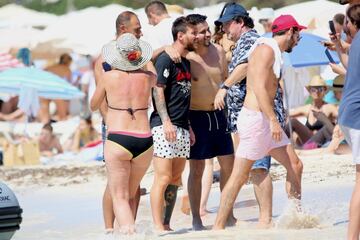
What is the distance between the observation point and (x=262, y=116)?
8.05 metres

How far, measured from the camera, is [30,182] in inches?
589

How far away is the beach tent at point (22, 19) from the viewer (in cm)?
3394

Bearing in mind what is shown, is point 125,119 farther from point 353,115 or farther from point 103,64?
point 353,115

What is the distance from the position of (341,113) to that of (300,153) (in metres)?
7.64

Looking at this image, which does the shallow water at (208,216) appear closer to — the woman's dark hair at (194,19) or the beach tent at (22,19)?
the woman's dark hair at (194,19)

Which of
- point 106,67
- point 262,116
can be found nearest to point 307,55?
point 262,116

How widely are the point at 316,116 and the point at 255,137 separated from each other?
785cm

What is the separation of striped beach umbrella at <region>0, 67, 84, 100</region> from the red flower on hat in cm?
1167

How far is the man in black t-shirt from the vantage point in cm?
846

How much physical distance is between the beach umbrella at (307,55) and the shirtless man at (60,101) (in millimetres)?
8219

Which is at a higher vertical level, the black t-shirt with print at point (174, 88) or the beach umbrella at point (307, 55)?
the black t-shirt with print at point (174, 88)

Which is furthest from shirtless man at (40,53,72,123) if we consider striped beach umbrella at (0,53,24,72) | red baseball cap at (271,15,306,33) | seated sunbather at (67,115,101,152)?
red baseball cap at (271,15,306,33)

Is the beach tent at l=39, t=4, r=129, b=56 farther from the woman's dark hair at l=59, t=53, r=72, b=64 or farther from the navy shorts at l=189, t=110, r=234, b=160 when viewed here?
the navy shorts at l=189, t=110, r=234, b=160

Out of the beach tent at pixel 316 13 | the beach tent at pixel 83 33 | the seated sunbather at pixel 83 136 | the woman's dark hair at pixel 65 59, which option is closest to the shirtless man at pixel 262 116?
the seated sunbather at pixel 83 136
